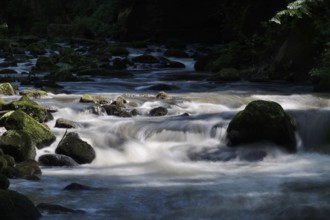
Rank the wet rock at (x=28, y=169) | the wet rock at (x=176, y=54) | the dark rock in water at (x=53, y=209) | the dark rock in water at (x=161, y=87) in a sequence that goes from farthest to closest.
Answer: the wet rock at (x=176, y=54)
the dark rock in water at (x=161, y=87)
the wet rock at (x=28, y=169)
the dark rock in water at (x=53, y=209)

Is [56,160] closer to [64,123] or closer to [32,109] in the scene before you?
[64,123]

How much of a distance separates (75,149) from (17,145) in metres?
0.87

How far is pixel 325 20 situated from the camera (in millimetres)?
14492

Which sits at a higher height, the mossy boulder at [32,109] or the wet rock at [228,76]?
the wet rock at [228,76]

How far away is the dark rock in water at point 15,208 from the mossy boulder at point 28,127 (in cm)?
331

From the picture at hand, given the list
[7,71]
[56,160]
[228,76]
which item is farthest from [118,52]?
[56,160]

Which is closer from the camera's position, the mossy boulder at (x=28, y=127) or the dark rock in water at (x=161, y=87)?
the mossy boulder at (x=28, y=127)

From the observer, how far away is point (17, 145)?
805cm

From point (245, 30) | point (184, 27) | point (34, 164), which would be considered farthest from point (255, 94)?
point (184, 27)

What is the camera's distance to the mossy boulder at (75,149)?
331 inches

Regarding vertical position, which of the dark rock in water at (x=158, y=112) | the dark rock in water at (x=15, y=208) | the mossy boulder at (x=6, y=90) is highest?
the mossy boulder at (x=6, y=90)

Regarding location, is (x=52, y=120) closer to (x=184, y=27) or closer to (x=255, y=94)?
(x=255, y=94)

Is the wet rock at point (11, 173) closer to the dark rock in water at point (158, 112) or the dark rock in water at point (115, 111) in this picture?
the dark rock in water at point (115, 111)

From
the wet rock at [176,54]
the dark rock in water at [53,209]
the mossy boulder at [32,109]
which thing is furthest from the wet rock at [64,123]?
the wet rock at [176,54]
